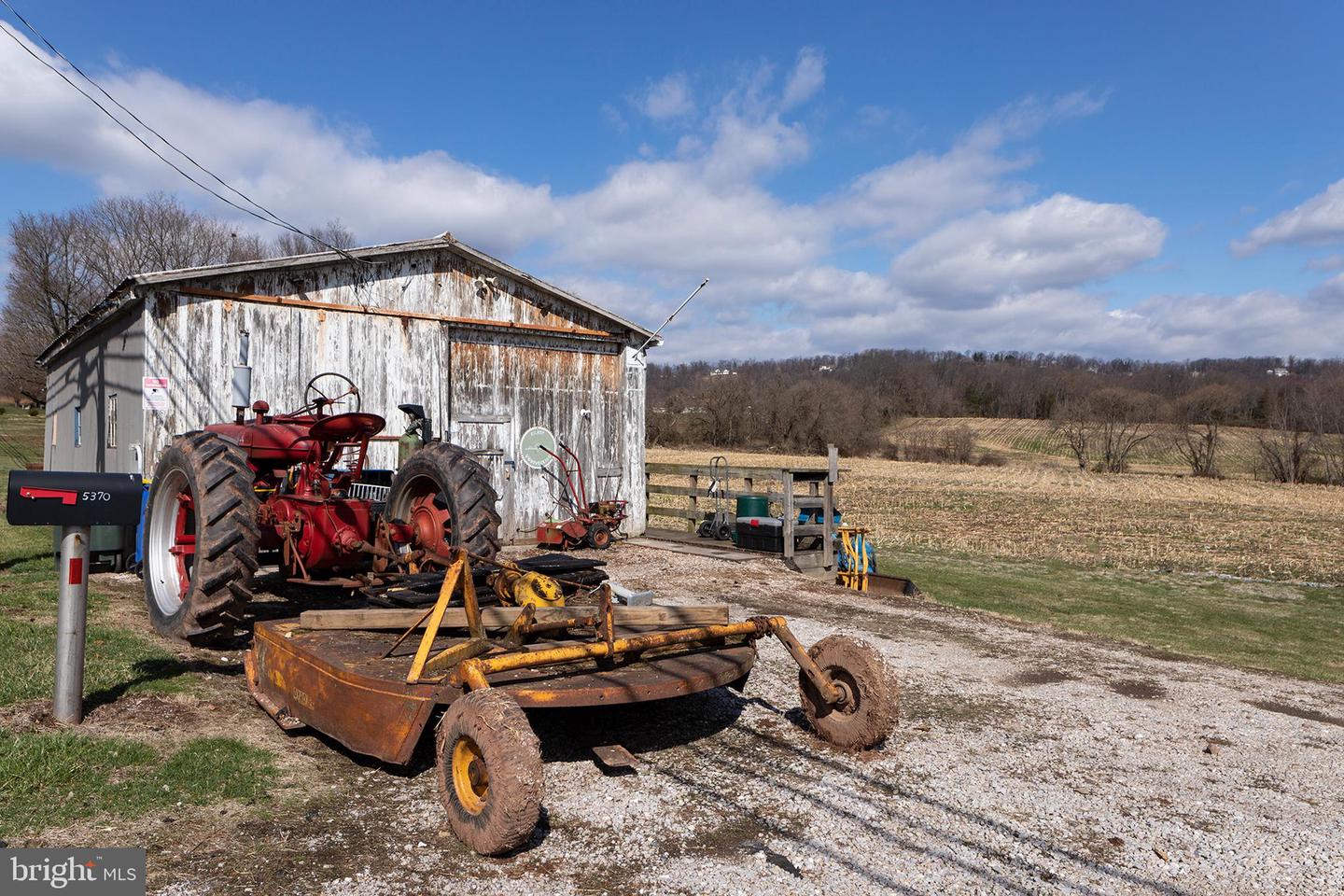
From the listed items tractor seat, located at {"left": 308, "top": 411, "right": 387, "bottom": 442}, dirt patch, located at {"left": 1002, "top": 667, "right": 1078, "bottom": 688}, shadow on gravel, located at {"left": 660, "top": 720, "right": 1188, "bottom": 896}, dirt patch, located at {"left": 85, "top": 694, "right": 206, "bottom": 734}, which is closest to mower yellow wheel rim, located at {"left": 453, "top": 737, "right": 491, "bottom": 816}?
shadow on gravel, located at {"left": 660, "top": 720, "right": 1188, "bottom": 896}

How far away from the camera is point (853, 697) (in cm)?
487

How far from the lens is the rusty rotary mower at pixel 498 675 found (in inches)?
139

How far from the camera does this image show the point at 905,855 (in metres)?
3.64

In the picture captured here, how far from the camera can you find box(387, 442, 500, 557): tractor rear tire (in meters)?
6.82

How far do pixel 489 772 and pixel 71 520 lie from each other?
2.72 m

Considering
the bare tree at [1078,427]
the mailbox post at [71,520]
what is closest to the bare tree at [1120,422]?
the bare tree at [1078,427]

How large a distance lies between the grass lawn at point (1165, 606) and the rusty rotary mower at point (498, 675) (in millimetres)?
5651

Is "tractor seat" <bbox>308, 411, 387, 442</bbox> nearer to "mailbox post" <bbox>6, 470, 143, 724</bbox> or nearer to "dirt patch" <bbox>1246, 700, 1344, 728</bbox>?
"mailbox post" <bbox>6, 470, 143, 724</bbox>

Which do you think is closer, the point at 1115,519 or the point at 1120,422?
the point at 1115,519

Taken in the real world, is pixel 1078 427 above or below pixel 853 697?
above

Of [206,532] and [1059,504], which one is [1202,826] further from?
[1059,504]

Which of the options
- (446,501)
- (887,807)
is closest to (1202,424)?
(446,501)

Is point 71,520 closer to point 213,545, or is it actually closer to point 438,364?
point 213,545

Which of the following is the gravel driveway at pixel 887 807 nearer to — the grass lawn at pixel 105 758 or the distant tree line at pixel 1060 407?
the grass lawn at pixel 105 758
